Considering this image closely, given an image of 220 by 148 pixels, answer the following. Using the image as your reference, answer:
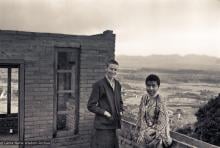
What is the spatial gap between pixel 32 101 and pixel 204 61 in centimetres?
5964

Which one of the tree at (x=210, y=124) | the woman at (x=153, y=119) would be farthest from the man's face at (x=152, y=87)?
the tree at (x=210, y=124)

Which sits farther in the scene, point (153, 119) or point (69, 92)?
point (69, 92)

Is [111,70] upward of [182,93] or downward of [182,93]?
upward

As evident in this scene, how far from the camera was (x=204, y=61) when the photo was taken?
62.3m

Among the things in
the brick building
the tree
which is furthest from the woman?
the tree

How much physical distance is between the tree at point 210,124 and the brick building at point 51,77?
5.71 metres

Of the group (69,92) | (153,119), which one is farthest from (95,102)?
(69,92)

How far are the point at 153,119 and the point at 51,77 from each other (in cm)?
331

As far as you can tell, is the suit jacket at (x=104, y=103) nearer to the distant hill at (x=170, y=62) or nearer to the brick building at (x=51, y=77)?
the brick building at (x=51, y=77)

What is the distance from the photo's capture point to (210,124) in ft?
37.1

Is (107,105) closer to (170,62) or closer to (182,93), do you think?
(182,93)

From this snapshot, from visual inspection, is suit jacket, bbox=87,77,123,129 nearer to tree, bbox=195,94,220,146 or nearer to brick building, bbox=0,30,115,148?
brick building, bbox=0,30,115,148

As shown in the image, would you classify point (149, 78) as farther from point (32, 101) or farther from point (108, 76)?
point (32, 101)

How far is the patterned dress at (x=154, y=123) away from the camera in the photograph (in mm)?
4000
